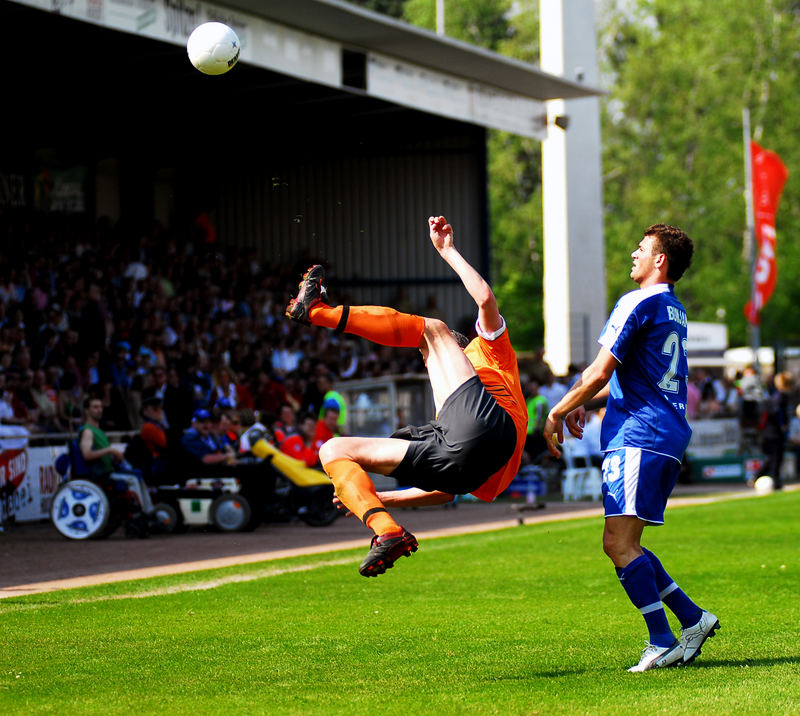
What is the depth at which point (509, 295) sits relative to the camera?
2109 inches

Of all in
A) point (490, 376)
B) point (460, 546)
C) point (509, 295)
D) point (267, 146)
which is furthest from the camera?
point (509, 295)

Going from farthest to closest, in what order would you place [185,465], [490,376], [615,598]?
[185,465] < [615,598] < [490,376]

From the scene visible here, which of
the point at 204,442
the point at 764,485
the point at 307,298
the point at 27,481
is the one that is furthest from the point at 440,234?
the point at 764,485

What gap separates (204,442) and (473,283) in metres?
10.0

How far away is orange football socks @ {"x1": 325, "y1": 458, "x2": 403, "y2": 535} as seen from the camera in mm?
6274

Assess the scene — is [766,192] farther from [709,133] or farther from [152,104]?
[709,133]

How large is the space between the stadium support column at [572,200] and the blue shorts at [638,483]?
20.7m

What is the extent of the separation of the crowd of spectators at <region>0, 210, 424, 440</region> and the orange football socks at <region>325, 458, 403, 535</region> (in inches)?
420

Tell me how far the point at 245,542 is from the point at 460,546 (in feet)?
8.47

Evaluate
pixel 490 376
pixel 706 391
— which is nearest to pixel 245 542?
pixel 490 376

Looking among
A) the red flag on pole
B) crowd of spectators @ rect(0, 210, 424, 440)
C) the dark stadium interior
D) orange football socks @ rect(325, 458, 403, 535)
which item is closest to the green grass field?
orange football socks @ rect(325, 458, 403, 535)

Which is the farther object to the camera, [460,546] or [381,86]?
[381,86]

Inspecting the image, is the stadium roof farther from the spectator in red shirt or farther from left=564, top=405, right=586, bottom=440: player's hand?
left=564, top=405, right=586, bottom=440: player's hand

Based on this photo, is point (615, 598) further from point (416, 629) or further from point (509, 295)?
point (509, 295)
